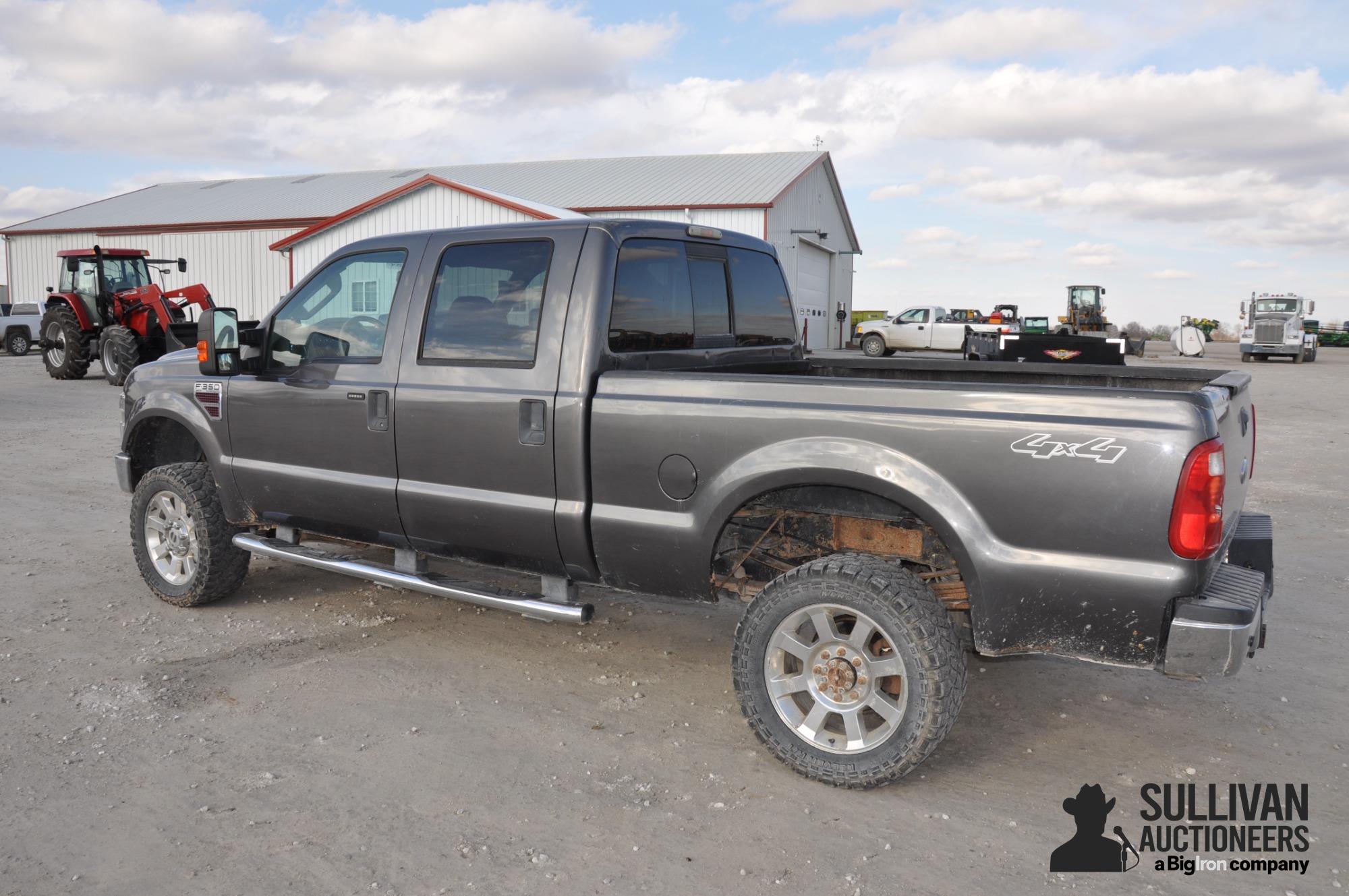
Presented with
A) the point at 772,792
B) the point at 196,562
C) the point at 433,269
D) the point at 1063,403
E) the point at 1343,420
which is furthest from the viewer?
the point at 1343,420

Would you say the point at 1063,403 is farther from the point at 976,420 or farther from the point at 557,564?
the point at 557,564

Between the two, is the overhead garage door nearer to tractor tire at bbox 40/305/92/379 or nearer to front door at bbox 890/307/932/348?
front door at bbox 890/307/932/348

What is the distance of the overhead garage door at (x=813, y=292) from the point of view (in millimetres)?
32469

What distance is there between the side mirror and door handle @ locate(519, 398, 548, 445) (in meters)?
1.82

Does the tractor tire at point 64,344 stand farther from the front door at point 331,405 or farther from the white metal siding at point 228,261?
→ the front door at point 331,405

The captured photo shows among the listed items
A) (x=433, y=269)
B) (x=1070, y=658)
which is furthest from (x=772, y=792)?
(x=433, y=269)

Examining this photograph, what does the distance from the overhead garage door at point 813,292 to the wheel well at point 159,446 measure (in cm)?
2583

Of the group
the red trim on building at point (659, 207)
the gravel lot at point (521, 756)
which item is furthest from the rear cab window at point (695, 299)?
the red trim on building at point (659, 207)

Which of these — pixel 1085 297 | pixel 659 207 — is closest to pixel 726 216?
pixel 659 207

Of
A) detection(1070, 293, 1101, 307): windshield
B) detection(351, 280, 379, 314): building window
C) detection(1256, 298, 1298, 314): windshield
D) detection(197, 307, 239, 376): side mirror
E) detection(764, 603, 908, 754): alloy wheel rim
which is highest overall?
detection(1070, 293, 1101, 307): windshield

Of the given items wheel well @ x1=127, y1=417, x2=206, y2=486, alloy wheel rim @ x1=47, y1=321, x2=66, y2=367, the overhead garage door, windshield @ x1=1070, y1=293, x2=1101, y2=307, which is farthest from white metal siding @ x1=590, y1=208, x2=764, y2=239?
wheel well @ x1=127, y1=417, x2=206, y2=486

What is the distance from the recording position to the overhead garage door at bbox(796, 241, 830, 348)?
32.5m

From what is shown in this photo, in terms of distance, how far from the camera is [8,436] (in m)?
12.3

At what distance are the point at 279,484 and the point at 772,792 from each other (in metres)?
3.01
